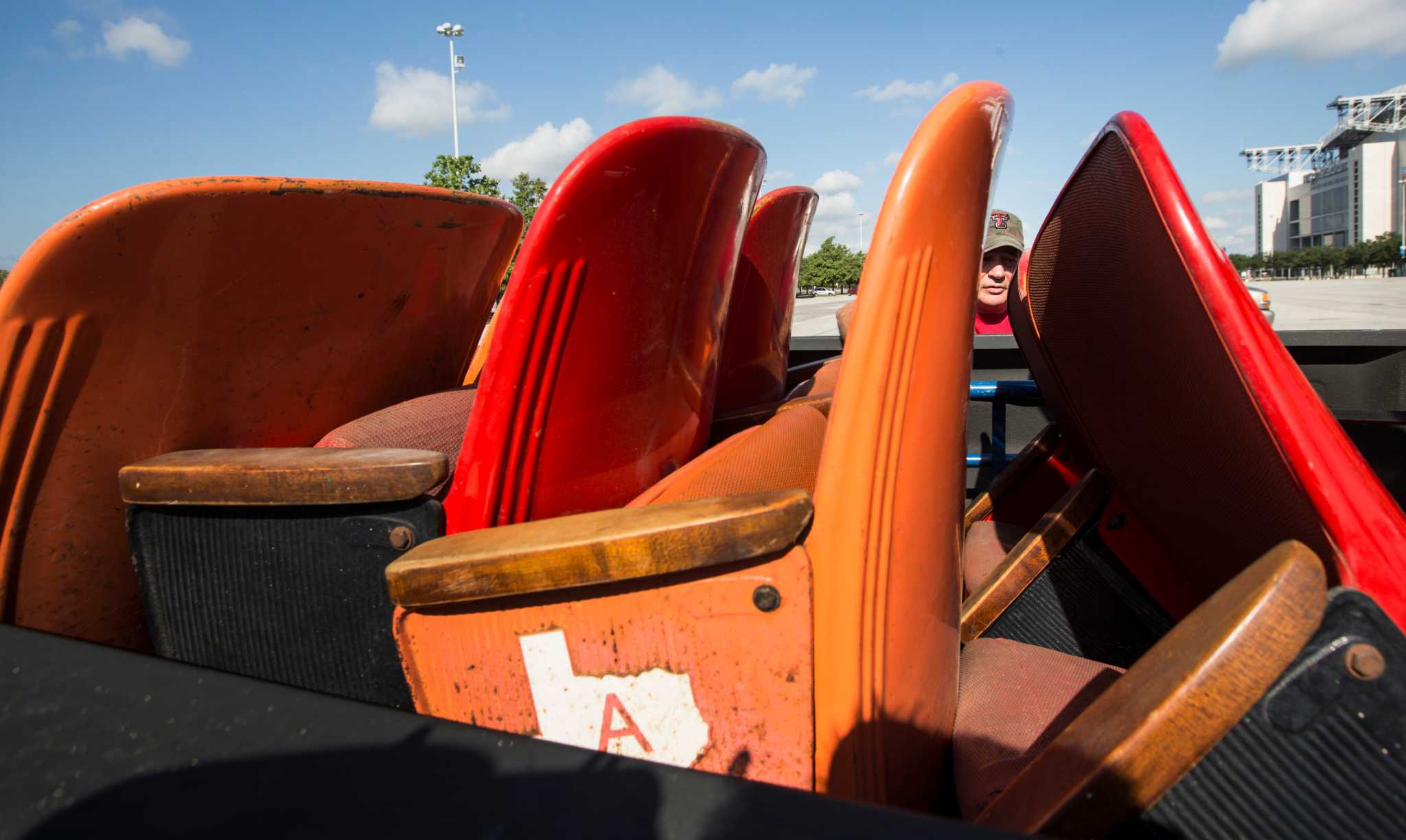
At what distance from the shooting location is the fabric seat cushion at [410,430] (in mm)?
1562

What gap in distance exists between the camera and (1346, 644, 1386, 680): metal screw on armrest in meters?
0.63

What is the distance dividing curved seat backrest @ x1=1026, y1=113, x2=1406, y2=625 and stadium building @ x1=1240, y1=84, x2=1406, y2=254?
8926 cm

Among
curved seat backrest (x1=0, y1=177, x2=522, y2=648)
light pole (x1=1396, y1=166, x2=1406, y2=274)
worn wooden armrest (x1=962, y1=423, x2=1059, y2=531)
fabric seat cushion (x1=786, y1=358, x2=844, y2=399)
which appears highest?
light pole (x1=1396, y1=166, x2=1406, y2=274)

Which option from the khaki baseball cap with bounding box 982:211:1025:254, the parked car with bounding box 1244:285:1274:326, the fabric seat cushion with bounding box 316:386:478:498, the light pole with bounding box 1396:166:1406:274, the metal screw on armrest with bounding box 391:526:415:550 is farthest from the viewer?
the light pole with bounding box 1396:166:1406:274

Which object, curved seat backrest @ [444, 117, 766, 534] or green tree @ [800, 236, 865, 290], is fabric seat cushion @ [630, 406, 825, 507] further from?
green tree @ [800, 236, 865, 290]

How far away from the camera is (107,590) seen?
153 centimetres

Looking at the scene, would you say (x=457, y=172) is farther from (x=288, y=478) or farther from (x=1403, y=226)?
(x=1403, y=226)

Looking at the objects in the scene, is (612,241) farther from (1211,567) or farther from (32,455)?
(1211,567)

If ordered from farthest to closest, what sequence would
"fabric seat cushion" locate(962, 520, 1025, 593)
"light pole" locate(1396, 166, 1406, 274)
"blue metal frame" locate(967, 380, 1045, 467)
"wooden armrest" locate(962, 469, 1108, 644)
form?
"light pole" locate(1396, 166, 1406, 274), "blue metal frame" locate(967, 380, 1045, 467), "fabric seat cushion" locate(962, 520, 1025, 593), "wooden armrest" locate(962, 469, 1108, 644)

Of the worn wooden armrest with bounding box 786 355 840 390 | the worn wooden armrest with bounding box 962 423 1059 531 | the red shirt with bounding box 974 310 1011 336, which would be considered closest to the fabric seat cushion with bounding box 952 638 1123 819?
the worn wooden armrest with bounding box 962 423 1059 531

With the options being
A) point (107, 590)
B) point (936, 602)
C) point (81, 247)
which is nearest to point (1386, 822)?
point (936, 602)

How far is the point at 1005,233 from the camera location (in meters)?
3.98

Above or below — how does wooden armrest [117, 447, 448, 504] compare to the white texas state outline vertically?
above

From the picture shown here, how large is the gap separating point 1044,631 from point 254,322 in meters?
1.74
